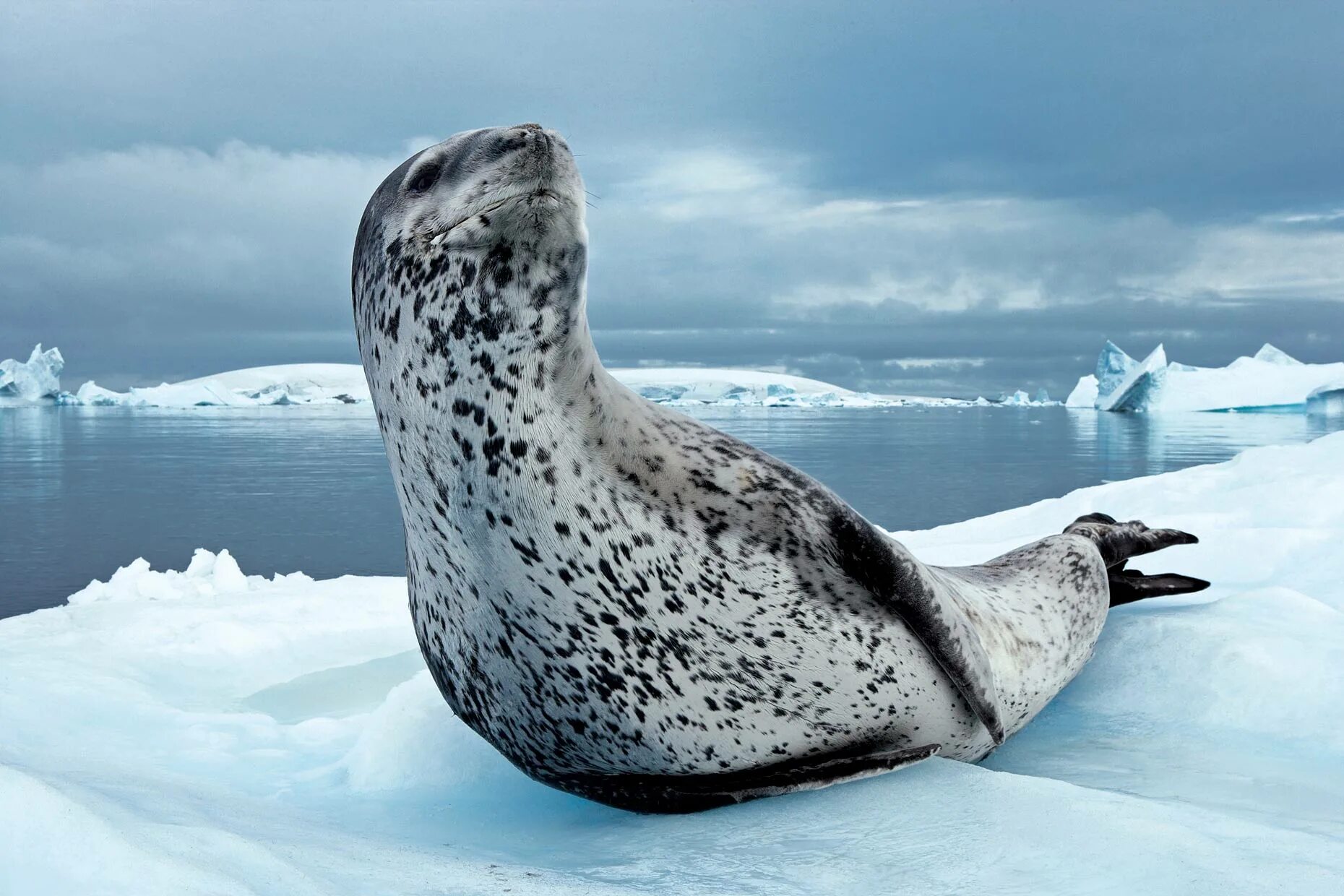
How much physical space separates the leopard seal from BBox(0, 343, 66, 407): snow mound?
5837 cm

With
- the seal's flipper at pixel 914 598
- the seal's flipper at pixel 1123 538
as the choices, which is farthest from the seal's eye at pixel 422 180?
the seal's flipper at pixel 1123 538

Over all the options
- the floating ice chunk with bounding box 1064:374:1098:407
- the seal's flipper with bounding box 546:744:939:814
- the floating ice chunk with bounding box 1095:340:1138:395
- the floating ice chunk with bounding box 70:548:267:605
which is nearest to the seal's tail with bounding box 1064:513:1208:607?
the seal's flipper with bounding box 546:744:939:814

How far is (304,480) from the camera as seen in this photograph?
22.2 m

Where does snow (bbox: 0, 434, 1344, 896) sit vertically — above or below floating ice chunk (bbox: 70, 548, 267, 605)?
above

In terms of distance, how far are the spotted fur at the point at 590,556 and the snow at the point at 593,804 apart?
0.17 metres

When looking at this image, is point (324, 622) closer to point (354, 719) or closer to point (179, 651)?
point (179, 651)

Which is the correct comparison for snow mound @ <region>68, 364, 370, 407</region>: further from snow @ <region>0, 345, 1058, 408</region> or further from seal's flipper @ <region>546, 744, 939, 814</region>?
seal's flipper @ <region>546, 744, 939, 814</region>

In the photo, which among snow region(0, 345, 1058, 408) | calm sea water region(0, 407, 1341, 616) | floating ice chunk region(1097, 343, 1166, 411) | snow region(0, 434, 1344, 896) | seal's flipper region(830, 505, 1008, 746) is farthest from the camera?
snow region(0, 345, 1058, 408)

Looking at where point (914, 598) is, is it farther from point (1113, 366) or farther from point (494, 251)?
point (1113, 366)

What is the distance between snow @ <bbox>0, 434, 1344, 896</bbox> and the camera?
5.93 feet

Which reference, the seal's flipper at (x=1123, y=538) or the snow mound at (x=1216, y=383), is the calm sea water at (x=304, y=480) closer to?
the snow mound at (x=1216, y=383)

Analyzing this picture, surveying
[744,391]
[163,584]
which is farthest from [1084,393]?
[163,584]

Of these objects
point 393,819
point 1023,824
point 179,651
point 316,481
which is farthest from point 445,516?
point 316,481

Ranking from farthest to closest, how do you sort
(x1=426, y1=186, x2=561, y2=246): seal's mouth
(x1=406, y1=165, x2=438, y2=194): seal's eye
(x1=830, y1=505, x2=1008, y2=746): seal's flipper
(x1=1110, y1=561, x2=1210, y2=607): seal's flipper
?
(x1=1110, y1=561, x2=1210, y2=607): seal's flipper, (x1=830, y1=505, x2=1008, y2=746): seal's flipper, (x1=406, y1=165, x2=438, y2=194): seal's eye, (x1=426, y1=186, x2=561, y2=246): seal's mouth
